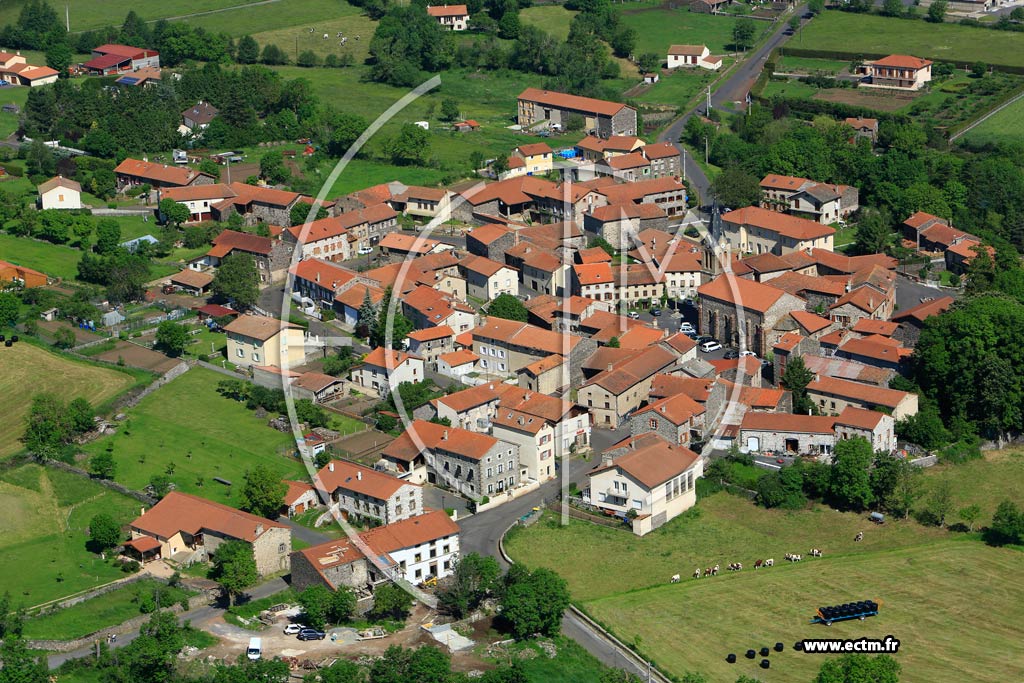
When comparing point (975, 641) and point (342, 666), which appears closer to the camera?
point (342, 666)

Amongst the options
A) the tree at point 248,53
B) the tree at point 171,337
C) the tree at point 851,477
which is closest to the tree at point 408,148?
the tree at point 248,53

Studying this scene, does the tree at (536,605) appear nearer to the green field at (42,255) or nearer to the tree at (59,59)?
the green field at (42,255)

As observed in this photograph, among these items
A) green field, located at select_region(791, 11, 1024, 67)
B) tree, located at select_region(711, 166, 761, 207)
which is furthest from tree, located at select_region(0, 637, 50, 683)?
green field, located at select_region(791, 11, 1024, 67)

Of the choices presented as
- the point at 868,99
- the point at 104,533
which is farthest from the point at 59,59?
the point at 104,533

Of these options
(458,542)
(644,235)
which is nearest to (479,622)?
(458,542)

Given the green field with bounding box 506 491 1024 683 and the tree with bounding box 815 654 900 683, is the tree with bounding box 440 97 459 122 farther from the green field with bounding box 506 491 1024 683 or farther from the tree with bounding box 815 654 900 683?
the tree with bounding box 815 654 900 683

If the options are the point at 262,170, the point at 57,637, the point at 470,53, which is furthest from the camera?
the point at 470,53

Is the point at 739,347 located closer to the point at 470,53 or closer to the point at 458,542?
the point at 458,542

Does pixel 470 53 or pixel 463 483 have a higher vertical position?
pixel 470 53
